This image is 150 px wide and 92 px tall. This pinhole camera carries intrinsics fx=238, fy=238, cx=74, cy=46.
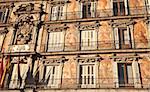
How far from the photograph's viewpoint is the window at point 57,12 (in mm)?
19734

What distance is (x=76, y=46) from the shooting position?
17.8 meters

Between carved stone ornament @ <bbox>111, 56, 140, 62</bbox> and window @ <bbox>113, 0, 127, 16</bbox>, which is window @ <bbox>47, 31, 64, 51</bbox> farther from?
window @ <bbox>113, 0, 127, 16</bbox>

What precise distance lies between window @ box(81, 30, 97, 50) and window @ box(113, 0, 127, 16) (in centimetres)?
260

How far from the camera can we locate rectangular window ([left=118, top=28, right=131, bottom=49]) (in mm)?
17364

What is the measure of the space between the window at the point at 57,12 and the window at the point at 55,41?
1.61m

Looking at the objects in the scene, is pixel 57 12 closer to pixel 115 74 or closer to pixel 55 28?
pixel 55 28

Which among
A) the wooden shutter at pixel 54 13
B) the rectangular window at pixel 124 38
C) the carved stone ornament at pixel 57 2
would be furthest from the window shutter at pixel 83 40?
the carved stone ornament at pixel 57 2

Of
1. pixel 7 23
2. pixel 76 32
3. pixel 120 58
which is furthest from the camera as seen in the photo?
pixel 7 23

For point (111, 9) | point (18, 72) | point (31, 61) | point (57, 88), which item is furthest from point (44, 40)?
point (111, 9)

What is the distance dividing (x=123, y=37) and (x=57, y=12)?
5974 millimetres

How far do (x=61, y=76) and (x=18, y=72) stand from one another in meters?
3.16

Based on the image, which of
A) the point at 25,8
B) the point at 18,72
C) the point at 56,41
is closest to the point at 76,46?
the point at 56,41

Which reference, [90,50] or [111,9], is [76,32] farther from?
[111,9]

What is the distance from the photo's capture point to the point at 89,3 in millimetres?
19969
